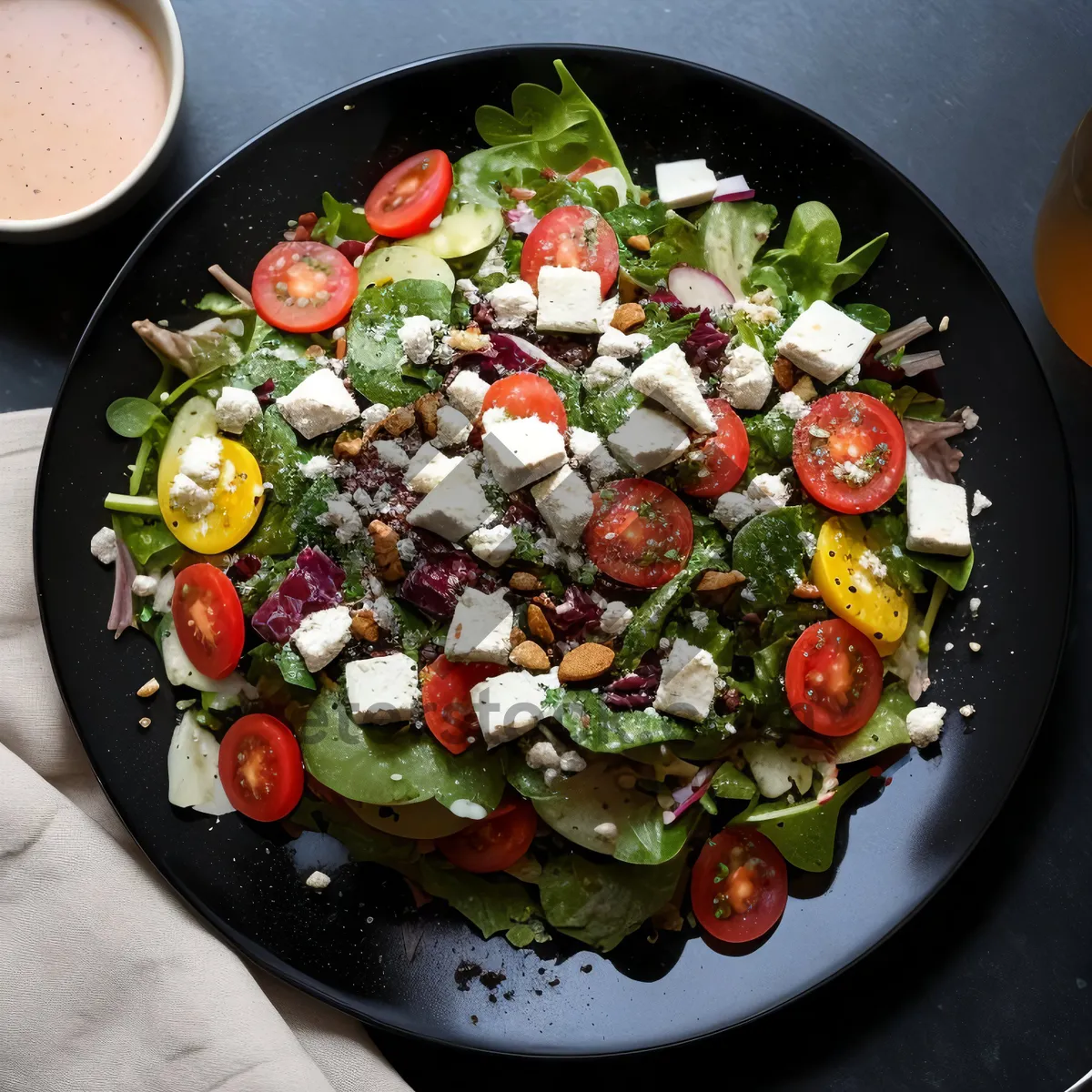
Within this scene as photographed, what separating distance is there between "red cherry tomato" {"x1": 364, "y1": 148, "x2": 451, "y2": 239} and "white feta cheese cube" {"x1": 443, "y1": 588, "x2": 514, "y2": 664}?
3.63 ft

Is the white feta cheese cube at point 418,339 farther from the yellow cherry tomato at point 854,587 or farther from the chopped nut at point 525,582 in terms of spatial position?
the yellow cherry tomato at point 854,587

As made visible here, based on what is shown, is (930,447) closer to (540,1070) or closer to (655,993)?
(655,993)

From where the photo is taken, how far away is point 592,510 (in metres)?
2.37

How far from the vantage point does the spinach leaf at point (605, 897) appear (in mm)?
2496

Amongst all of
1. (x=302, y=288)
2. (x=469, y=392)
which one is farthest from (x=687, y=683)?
(x=302, y=288)

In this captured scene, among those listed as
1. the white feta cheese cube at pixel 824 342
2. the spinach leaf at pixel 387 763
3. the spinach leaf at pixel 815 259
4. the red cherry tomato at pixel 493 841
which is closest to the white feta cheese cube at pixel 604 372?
the white feta cheese cube at pixel 824 342

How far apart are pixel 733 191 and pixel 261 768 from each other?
6.94ft

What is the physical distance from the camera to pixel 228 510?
2572 mm

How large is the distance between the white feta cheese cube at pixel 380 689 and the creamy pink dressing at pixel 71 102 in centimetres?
162

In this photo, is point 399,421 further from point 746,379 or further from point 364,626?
point 746,379

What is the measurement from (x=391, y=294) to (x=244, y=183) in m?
0.55

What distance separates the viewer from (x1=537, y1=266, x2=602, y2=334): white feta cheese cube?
8.18 ft

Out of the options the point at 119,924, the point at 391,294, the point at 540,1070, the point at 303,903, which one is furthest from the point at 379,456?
the point at 540,1070

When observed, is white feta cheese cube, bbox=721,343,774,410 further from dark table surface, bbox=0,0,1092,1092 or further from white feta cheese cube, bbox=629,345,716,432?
dark table surface, bbox=0,0,1092,1092
